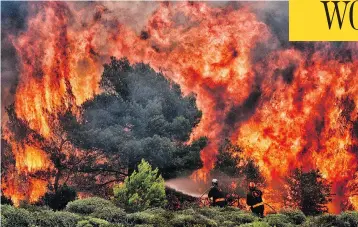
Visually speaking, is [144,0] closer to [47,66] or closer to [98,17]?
[98,17]

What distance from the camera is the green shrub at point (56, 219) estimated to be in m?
15.2

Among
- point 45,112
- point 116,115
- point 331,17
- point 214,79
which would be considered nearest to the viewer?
point 331,17

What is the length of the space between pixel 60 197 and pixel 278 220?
1127 cm

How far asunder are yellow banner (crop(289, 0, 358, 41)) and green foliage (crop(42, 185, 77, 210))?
1221cm

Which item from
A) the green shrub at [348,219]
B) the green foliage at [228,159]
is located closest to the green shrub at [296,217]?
the green shrub at [348,219]

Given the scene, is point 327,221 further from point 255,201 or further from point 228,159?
point 228,159

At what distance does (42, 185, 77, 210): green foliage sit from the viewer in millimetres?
24172

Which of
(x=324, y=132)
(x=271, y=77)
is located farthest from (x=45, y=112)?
(x=324, y=132)

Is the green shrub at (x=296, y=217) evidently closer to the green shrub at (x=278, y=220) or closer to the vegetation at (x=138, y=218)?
the vegetation at (x=138, y=218)

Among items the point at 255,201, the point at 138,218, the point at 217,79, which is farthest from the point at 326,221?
the point at 217,79

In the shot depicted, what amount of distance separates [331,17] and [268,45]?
8912mm

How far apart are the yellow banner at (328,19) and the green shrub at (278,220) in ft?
21.5

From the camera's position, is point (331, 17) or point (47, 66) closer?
point (331, 17)

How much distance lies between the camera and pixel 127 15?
2869 cm
